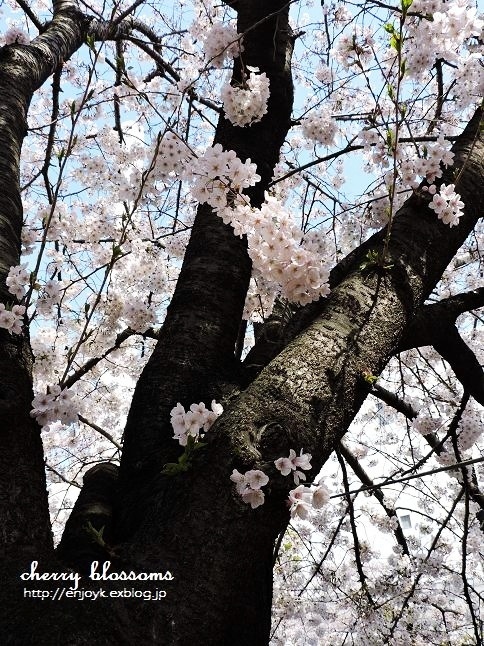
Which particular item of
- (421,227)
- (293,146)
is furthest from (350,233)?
(421,227)

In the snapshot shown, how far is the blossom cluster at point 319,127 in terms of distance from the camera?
131 inches

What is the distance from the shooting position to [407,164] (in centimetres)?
196

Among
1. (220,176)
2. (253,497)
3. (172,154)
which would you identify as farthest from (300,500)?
(172,154)

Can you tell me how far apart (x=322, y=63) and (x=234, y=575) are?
500 cm

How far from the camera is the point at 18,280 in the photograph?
167 centimetres

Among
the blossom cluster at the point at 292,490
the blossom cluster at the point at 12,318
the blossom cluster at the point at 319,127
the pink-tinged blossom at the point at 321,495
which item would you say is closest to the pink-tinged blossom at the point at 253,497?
the blossom cluster at the point at 292,490

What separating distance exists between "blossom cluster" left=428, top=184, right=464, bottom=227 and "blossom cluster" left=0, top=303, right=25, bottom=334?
1.32 m

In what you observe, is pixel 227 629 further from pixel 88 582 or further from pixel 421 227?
pixel 421 227

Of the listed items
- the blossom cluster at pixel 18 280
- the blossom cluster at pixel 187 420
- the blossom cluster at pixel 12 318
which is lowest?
the blossom cluster at pixel 187 420

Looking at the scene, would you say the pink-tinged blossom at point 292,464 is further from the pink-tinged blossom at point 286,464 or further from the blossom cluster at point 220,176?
the blossom cluster at point 220,176

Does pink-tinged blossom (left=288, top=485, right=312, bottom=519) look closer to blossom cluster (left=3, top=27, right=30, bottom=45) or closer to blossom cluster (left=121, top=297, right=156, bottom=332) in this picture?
blossom cluster (left=121, top=297, right=156, bottom=332)

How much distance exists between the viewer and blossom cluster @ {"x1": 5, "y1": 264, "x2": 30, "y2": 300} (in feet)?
5.40

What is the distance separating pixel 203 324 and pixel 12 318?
57cm

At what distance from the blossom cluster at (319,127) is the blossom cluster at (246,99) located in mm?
1160
